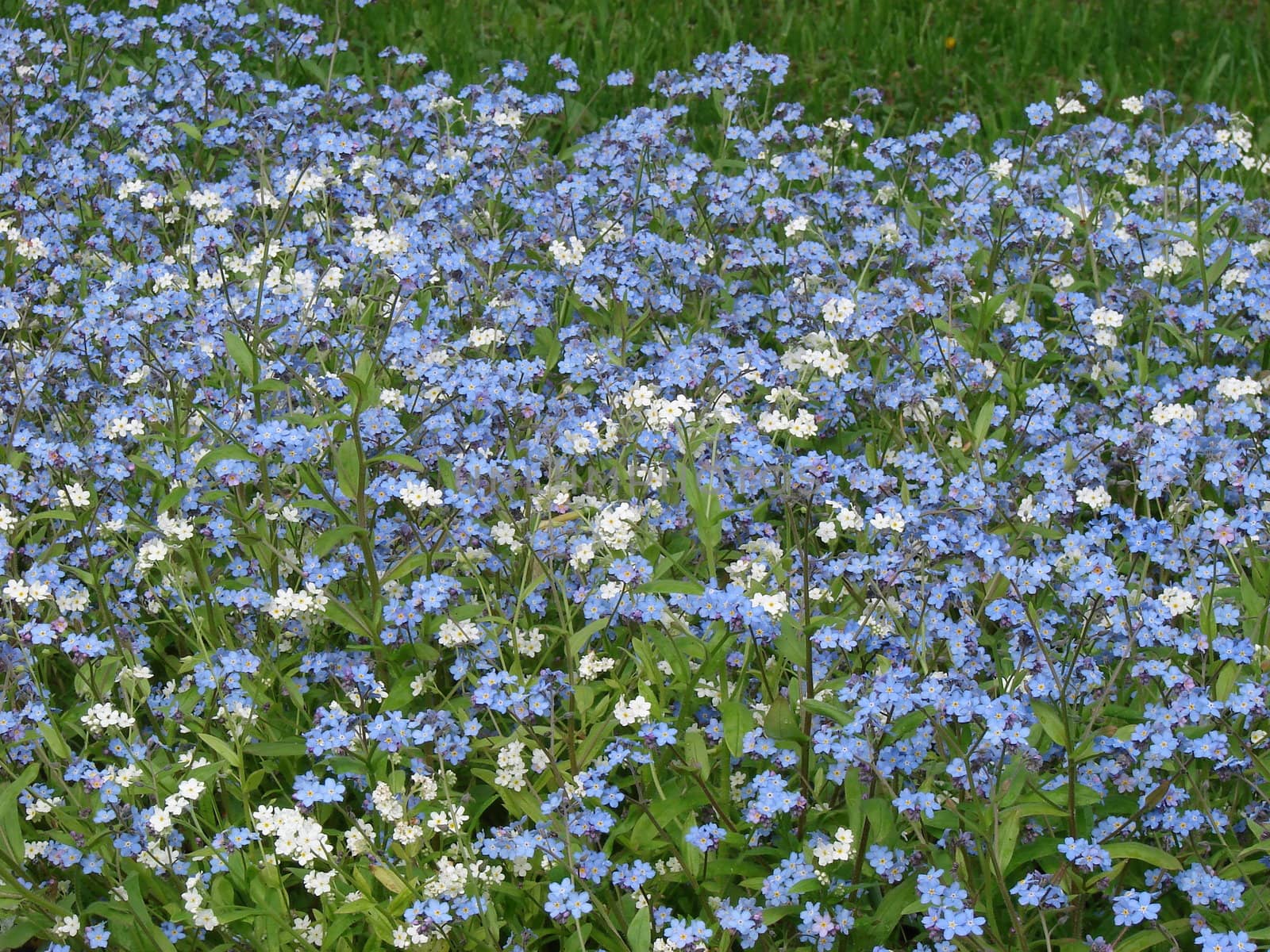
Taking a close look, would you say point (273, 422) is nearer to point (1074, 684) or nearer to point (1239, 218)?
point (1074, 684)

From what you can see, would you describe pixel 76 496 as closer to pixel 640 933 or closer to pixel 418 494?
pixel 418 494

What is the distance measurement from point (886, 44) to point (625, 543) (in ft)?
15.9

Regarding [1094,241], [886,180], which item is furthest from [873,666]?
[886,180]

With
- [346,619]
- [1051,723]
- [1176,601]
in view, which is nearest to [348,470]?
[346,619]

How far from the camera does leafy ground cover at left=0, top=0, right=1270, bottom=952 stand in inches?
122

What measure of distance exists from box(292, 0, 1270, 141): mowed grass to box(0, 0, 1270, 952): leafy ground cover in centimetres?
165

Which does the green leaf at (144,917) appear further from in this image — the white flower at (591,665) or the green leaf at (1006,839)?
the green leaf at (1006,839)

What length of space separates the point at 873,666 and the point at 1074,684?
45 cm

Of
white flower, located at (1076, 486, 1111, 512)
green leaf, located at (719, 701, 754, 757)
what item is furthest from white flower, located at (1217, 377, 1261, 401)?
green leaf, located at (719, 701, 754, 757)

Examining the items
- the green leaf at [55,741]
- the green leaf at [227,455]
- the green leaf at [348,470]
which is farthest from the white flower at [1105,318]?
the green leaf at [55,741]

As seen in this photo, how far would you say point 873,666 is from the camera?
3.55m

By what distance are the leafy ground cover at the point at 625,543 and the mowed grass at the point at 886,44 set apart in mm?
1647

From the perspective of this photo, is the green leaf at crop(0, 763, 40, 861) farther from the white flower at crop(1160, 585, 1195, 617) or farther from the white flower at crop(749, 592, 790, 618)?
the white flower at crop(1160, 585, 1195, 617)

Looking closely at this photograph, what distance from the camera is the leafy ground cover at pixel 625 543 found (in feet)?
10.2
